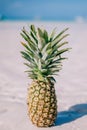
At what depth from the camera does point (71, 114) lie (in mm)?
4930

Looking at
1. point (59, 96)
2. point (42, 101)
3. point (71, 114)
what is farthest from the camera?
point (59, 96)

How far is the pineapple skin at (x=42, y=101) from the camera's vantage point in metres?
4.27

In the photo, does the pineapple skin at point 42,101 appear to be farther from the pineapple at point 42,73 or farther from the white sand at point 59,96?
the white sand at point 59,96

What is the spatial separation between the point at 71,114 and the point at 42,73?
823 millimetres

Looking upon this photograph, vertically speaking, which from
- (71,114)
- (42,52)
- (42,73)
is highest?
(42,52)

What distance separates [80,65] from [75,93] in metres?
2.88

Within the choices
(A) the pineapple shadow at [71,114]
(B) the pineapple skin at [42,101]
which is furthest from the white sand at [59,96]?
(B) the pineapple skin at [42,101]

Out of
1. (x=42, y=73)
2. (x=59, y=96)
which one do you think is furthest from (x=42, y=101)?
(x=59, y=96)

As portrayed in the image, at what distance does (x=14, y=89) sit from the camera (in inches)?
255

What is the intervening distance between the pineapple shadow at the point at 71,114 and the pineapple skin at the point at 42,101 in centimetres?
26

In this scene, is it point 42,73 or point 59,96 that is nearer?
point 42,73

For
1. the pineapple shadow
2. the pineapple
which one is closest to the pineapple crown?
the pineapple

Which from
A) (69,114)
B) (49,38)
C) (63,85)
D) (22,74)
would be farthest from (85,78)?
(49,38)

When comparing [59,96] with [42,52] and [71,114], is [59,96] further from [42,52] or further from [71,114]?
[42,52]
